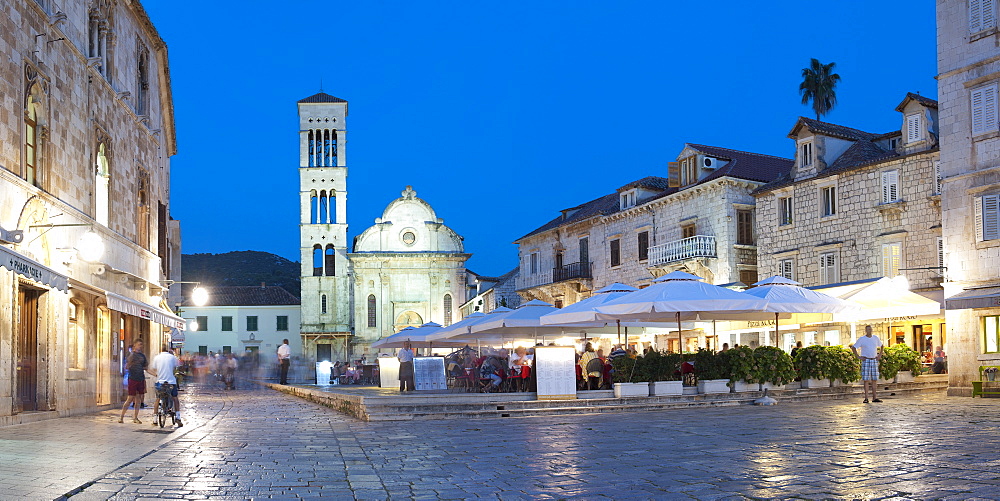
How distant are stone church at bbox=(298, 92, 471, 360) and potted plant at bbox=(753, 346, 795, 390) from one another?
154 ft

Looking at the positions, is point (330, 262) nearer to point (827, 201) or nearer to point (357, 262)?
point (357, 262)

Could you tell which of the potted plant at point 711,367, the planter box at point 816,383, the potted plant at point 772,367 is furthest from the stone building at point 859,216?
the potted plant at point 711,367

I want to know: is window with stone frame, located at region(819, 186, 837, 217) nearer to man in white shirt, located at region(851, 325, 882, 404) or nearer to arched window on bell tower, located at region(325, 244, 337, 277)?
man in white shirt, located at region(851, 325, 882, 404)

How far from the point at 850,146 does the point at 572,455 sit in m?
28.0

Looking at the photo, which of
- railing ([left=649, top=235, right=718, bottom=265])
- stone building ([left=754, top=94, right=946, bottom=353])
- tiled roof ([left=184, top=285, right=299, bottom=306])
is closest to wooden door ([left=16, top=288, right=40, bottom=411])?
stone building ([left=754, top=94, right=946, bottom=353])

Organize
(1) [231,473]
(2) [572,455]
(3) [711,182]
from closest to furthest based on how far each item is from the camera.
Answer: (1) [231,473] < (2) [572,455] < (3) [711,182]

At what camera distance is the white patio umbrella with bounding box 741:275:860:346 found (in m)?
19.3

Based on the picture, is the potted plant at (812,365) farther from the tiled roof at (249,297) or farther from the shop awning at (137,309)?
the tiled roof at (249,297)

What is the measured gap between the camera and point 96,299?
21031 mm

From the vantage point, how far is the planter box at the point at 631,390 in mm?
18656

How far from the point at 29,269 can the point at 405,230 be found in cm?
5324

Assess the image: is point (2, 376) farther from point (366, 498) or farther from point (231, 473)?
point (366, 498)

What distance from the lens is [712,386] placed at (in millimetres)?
19344

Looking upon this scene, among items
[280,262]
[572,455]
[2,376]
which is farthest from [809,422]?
[280,262]
